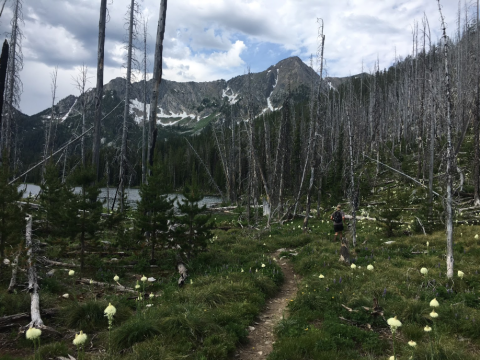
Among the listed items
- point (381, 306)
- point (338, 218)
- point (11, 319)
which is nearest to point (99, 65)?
point (11, 319)

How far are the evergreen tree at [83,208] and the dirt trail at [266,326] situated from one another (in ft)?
20.9

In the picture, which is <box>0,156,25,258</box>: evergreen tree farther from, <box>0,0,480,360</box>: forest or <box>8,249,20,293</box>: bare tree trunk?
<box>8,249,20,293</box>: bare tree trunk

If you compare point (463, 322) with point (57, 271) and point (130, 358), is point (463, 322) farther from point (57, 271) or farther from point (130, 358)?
point (57, 271)

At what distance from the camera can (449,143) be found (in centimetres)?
820

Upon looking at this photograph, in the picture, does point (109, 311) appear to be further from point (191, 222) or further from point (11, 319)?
point (191, 222)

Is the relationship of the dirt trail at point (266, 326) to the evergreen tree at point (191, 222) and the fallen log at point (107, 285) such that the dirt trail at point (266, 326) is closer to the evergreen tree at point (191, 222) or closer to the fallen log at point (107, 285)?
the evergreen tree at point (191, 222)

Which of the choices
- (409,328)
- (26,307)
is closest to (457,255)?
(409,328)

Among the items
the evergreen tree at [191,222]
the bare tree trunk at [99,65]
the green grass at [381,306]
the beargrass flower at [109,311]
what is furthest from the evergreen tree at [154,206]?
the beargrass flower at [109,311]

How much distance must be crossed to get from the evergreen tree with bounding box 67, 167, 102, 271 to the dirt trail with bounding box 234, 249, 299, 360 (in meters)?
6.38

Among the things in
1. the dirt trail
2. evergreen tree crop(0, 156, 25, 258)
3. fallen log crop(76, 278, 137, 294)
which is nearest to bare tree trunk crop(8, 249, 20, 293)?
evergreen tree crop(0, 156, 25, 258)

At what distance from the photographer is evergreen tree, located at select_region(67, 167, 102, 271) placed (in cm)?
965

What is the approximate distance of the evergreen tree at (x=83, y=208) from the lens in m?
9.65

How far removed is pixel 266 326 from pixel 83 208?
23.3 ft

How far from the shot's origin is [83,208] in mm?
9750
